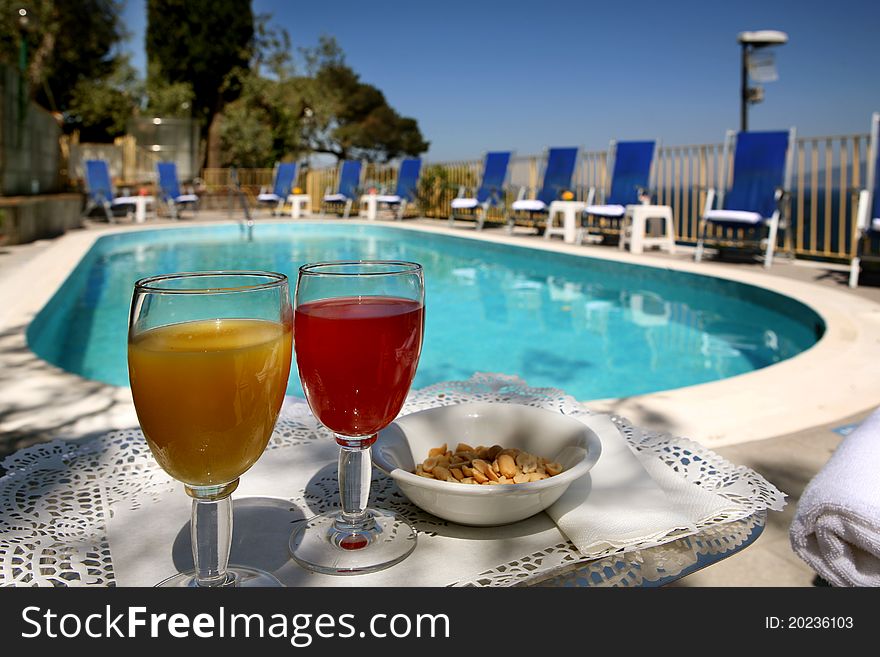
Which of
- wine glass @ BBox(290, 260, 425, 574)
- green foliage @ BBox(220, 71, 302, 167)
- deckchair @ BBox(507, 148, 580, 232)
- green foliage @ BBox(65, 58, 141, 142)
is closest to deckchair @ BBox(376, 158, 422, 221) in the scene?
deckchair @ BBox(507, 148, 580, 232)

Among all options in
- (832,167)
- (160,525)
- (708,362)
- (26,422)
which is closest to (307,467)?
(160,525)

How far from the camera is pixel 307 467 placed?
81 centimetres

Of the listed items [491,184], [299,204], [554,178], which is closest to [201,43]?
[299,204]

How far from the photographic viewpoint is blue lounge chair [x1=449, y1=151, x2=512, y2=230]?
11484mm

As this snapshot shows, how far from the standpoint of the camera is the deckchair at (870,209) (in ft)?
18.0

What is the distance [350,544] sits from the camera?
0.63 m

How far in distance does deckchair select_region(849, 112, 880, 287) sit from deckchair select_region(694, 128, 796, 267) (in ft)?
3.92

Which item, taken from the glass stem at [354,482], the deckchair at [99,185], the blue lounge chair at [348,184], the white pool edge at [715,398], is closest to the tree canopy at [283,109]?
the blue lounge chair at [348,184]

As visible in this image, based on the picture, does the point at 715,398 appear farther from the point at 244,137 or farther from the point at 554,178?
the point at 244,137

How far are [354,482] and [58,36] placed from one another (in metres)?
21.0

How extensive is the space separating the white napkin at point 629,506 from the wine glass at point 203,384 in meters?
0.29

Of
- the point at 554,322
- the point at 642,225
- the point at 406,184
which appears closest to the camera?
the point at 554,322

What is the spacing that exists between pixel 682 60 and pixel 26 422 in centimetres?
3663
